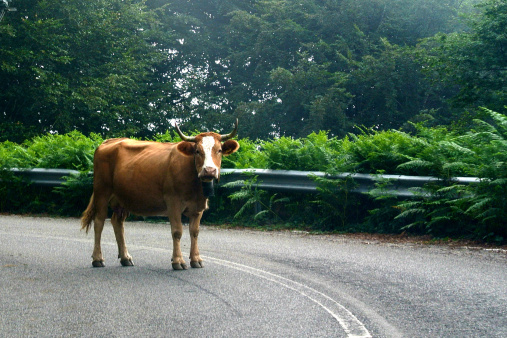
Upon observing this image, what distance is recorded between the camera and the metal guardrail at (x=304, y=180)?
10.7m

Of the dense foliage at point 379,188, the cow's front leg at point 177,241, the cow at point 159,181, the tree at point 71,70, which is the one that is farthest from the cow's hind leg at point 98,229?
the tree at point 71,70

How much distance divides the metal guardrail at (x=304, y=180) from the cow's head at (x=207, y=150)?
3.90m

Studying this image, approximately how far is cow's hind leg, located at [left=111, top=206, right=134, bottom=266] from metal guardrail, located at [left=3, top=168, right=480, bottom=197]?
4244 millimetres

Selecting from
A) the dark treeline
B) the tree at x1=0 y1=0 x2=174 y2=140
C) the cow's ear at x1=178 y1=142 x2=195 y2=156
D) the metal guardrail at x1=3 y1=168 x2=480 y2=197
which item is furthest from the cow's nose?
the tree at x1=0 y1=0 x2=174 y2=140

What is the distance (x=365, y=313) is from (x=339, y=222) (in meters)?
6.00

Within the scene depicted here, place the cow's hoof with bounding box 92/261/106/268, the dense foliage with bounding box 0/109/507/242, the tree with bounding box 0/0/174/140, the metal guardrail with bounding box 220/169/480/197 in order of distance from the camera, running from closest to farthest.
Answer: the cow's hoof with bounding box 92/261/106/268, the dense foliage with bounding box 0/109/507/242, the metal guardrail with bounding box 220/169/480/197, the tree with bounding box 0/0/174/140

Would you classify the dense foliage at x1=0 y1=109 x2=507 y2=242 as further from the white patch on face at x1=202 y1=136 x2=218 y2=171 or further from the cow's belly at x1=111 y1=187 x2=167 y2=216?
the cow's belly at x1=111 y1=187 x2=167 y2=216

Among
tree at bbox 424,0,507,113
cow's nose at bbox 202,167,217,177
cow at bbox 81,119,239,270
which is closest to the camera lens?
cow's nose at bbox 202,167,217,177

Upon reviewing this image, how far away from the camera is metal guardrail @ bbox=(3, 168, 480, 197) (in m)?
10.7

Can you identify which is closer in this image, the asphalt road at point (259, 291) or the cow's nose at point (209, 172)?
the asphalt road at point (259, 291)

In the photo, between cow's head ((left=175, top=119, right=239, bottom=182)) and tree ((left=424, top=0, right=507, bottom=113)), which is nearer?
cow's head ((left=175, top=119, right=239, bottom=182))

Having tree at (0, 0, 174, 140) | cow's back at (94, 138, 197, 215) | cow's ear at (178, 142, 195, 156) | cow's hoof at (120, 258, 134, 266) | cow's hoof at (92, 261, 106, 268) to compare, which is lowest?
cow's hoof at (92, 261, 106, 268)

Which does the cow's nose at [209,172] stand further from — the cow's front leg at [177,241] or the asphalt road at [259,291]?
the asphalt road at [259,291]

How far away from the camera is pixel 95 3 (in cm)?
3988
